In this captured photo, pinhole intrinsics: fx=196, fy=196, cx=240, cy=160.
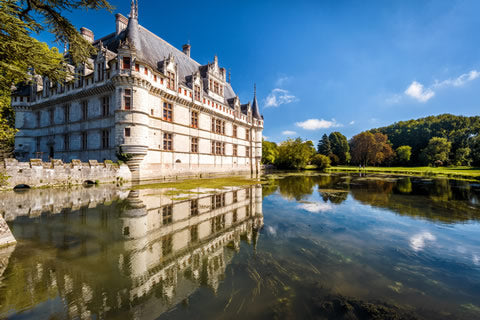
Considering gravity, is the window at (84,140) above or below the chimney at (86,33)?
below

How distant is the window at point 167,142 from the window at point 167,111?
1828 mm

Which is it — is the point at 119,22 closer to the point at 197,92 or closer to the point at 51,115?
the point at 197,92

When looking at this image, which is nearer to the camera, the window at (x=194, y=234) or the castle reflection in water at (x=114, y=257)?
the castle reflection in water at (x=114, y=257)

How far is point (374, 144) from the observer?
6259 centimetres

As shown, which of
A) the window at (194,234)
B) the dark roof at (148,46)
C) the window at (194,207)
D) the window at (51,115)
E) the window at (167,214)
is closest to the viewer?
the window at (194,234)

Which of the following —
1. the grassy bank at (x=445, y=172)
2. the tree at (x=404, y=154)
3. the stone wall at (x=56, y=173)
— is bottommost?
the grassy bank at (x=445, y=172)

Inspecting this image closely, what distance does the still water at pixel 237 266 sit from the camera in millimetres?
2695

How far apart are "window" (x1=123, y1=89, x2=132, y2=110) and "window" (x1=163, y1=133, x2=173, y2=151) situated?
4.79 meters

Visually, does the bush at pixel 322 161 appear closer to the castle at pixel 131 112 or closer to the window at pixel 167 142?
the castle at pixel 131 112

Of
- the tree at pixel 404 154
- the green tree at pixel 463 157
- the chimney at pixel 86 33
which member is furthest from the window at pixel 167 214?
the green tree at pixel 463 157

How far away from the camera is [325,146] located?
7412 cm

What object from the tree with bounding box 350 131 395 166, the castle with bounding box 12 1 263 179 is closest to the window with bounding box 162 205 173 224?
the castle with bounding box 12 1 263 179

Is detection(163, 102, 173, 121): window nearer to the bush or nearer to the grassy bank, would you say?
the grassy bank

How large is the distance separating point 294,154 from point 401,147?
40.1 meters
